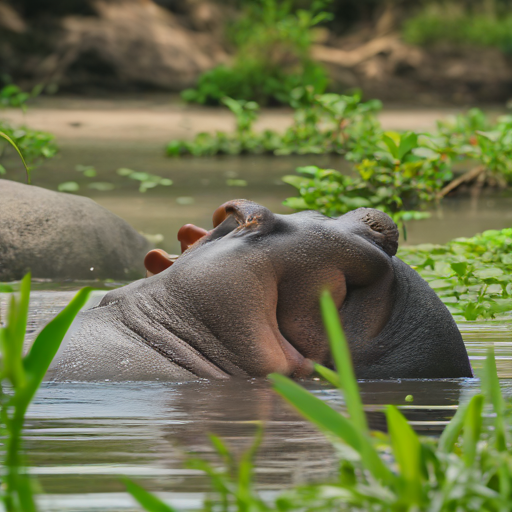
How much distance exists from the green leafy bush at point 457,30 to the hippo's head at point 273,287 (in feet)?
56.2

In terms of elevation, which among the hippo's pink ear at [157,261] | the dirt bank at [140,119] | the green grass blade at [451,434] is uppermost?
the green grass blade at [451,434]

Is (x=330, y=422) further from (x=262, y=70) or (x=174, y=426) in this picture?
(x=262, y=70)

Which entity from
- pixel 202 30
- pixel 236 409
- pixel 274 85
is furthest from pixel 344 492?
pixel 202 30

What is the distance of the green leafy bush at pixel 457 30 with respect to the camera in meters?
18.7

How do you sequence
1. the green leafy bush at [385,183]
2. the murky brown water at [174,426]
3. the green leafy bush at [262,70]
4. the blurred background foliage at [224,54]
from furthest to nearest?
1. the blurred background foliage at [224,54]
2. the green leafy bush at [262,70]
3. the green leafy bush at [385,183]
4. the murky brown water at [174,426]

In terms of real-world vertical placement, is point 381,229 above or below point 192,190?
above

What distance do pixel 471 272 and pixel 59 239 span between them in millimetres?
1762

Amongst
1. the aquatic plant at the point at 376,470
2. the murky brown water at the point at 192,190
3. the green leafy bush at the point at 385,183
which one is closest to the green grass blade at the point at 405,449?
the aquatic plant at the point at 376,470

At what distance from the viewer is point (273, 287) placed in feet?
7.49

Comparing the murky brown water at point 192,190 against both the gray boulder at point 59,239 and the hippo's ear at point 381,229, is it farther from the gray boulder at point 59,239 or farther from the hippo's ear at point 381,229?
the hippo's ear at point 381,229

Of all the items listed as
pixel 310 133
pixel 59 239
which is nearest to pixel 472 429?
Result: pixel 59 239

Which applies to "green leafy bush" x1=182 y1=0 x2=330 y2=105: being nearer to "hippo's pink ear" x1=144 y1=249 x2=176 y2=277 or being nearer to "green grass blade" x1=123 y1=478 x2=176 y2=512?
"hippo's pink ear" x1=144 y1=249 x2=176 y2=277

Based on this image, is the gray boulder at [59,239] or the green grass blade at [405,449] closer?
the green grass blade at [405,449]

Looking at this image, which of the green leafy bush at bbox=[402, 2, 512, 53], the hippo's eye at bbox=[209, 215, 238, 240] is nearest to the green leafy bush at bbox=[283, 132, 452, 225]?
the hippo's eye at bbox=[209, 215, 238, 240]
